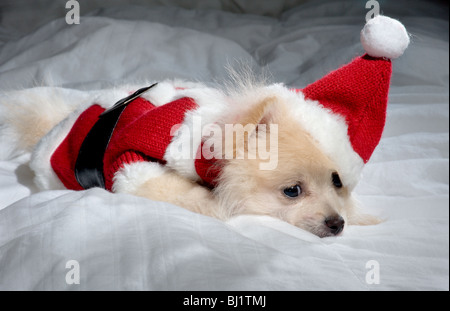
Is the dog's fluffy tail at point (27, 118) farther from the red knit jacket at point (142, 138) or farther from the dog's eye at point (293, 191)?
the dog's eye at point (293, 191)

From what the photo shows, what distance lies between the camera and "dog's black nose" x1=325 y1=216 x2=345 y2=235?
0.86 metres

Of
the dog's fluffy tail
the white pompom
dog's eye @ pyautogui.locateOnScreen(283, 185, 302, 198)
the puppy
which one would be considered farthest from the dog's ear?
the dog's fluffy tail

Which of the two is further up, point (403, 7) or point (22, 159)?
point (403, 7)

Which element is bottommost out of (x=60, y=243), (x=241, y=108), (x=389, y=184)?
(x=389, y=184)

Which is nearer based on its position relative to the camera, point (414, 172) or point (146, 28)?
point (414, 172)

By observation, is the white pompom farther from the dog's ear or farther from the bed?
the bed

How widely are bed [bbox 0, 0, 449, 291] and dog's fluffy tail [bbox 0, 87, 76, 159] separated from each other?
0.13ft

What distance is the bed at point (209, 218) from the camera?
0.65 m

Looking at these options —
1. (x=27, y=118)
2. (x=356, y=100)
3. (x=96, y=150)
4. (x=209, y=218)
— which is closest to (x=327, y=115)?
(x=356, y=100)

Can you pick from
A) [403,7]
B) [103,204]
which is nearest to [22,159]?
[103,204]

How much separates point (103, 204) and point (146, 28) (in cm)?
137
